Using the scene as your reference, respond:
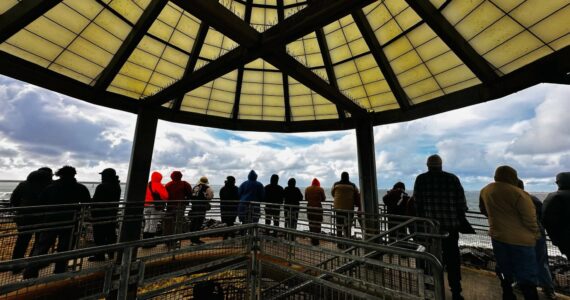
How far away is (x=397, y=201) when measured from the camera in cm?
727

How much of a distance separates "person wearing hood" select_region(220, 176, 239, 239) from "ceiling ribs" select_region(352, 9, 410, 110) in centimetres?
562

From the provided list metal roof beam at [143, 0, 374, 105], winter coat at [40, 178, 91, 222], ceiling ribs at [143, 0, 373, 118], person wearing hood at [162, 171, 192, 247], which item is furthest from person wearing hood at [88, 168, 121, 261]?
metal roof beam at [143, 0, 374, 105]

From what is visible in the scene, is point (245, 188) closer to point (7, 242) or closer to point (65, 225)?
point (65, 225)

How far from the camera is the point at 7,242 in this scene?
523cm

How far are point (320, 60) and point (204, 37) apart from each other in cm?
366

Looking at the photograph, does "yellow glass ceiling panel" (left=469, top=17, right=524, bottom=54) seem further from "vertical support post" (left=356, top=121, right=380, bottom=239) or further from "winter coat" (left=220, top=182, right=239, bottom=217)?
"winter coat" (left=220, top=182, right=239, bottom=217)

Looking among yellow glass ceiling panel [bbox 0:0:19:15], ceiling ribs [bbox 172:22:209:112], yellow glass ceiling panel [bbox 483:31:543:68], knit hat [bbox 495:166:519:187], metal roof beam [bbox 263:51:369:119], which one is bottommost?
knit hat [bbox 495:166:519:187]

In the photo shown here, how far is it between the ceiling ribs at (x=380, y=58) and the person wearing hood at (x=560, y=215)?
15.3 feet

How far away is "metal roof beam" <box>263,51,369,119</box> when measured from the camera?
543 centimetres

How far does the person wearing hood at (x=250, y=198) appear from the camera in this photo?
782 cm

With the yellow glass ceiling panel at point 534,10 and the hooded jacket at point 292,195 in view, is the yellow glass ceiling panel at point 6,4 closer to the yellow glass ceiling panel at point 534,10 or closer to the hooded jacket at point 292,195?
the hooded jacket at point 292,195

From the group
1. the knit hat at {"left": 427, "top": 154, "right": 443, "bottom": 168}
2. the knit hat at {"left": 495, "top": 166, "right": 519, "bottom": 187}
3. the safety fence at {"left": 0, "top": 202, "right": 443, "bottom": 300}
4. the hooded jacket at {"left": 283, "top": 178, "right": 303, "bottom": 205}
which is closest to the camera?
the safety fence at {"left": 0, "top": 202, "right": 443, "bottom": 300}

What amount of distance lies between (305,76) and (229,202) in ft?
14.0

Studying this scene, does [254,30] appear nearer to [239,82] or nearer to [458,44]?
[239,82]
